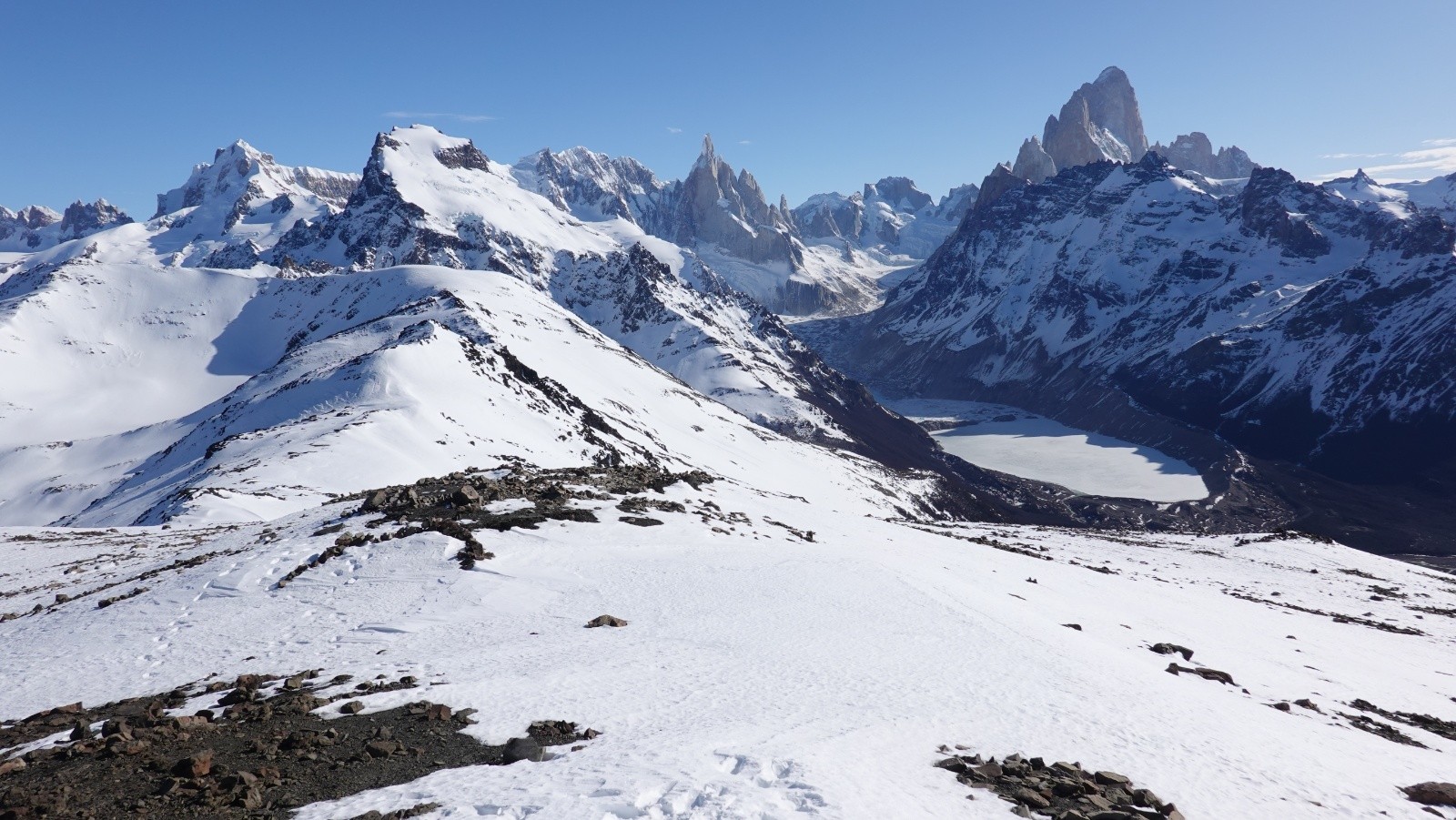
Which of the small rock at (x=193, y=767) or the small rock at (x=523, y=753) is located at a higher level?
the small rock at (x=523, y=753)

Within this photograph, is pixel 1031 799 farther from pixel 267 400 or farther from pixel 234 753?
pixel 267 400

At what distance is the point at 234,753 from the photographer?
1330cm

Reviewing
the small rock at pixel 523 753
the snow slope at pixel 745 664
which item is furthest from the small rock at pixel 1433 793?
the small rock at pixel 523 753

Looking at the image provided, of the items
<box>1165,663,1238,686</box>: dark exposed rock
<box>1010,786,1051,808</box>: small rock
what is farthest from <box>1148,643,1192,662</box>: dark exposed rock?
<box>1010,786,1051,808</box>: small rock

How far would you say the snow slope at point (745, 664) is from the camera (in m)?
12.8

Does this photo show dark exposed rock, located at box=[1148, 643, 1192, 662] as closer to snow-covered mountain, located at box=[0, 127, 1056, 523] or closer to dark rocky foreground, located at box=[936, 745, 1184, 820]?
dark rocky foreground, located at box=[936, 745, 1184, 820]

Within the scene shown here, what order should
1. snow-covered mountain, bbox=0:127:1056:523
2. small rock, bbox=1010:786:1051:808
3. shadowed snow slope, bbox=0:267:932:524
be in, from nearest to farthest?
small rock, bbox=1010:786:1051:808
shadowed snow slope, bbox=0:267:932:524
snow-covered mountain, bbox=0:127:1056:523

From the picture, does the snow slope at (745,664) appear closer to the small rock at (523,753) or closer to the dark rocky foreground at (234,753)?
the small rock at (523,753)

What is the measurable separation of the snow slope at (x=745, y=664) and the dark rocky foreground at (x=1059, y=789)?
619mm

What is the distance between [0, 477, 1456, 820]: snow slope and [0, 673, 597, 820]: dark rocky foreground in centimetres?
70

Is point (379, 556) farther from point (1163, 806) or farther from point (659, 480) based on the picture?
point (1163, 806)

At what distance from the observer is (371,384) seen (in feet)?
273

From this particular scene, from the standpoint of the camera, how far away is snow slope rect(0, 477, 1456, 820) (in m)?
12.8

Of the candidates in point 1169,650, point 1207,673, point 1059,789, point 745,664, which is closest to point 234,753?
point 745,664
